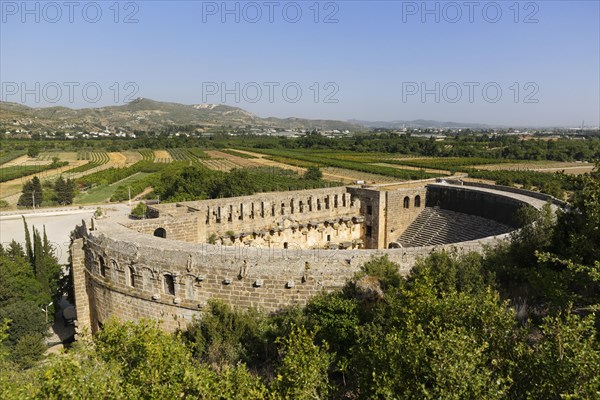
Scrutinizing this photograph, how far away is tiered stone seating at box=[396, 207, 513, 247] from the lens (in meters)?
23.4

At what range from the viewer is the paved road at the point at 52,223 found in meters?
36.8

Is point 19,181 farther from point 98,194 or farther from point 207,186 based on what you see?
point 207,186

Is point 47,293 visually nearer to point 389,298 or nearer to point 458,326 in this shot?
point 389,298

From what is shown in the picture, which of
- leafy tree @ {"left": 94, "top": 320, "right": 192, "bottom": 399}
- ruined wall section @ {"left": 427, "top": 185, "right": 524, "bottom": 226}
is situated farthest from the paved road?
leafy tree @ {"left": 94, "top": 320, "right": 192, "bottom": 399}

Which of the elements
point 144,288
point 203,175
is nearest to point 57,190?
point 203,175

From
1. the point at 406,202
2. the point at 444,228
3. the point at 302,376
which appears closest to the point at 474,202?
the point at 444,228

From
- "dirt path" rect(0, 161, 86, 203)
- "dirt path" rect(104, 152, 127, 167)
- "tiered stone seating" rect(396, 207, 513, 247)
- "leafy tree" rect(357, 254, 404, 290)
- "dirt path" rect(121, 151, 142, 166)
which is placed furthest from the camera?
→ "dirt path" rect(121, 151, 142, 166)

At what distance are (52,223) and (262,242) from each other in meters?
30.0

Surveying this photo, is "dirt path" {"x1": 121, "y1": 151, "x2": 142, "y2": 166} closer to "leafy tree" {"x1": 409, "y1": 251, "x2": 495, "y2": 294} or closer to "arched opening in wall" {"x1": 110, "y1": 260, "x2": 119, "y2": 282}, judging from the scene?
"arched opening in wall" {"x1": 110, "y1": 260, "x2": 119, "y2": 282}

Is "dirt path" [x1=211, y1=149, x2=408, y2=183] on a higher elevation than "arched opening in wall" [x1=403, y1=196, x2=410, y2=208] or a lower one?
higher

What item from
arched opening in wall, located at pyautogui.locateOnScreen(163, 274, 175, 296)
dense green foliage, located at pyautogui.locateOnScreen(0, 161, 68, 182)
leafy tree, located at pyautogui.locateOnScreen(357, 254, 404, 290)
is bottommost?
arched opening in wall, located at pyautogui.locateOnScreen(163, 274, 175, 296)

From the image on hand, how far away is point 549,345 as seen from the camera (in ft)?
21.4

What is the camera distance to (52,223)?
4288 centimetres

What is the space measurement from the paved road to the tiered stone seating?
23037 millimetres
